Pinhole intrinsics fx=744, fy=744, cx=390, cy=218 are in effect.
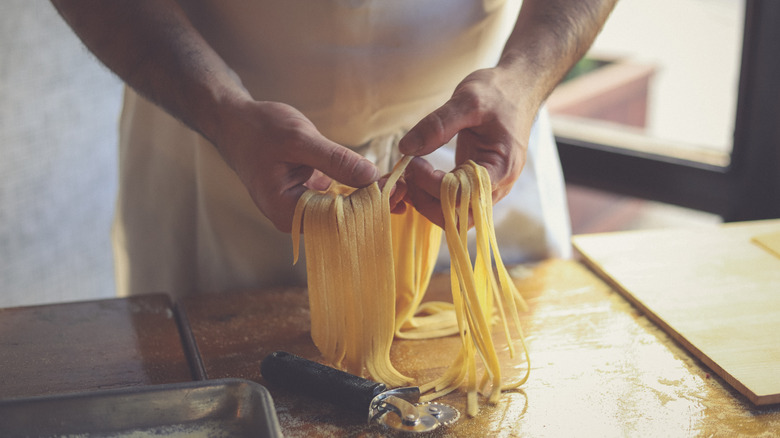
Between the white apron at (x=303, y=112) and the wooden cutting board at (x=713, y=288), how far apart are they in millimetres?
200

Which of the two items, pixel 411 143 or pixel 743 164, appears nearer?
pixel 411 143

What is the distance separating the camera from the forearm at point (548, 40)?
1.36 metres

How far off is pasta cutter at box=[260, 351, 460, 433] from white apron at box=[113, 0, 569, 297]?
1.59 ft

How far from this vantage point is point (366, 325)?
1.20m

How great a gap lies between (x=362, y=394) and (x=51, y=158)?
2.22 m

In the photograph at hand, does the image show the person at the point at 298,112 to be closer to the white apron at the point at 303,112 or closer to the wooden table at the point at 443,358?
the white apron at the point at 303,112

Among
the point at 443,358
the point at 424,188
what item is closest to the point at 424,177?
the point at 424,188

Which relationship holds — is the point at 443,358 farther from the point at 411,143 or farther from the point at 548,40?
the point at 548,40

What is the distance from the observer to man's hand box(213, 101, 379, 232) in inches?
43.9

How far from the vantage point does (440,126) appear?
114cm

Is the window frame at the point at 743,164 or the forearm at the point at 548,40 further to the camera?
the window frame at the point at 743,164

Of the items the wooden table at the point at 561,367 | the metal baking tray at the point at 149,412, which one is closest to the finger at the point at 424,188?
the wooden table at the point at 561,367

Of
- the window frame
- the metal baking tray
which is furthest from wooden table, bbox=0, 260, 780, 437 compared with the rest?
the window frame

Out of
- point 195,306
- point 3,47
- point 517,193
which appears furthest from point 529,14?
point 3,47
